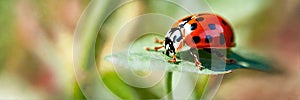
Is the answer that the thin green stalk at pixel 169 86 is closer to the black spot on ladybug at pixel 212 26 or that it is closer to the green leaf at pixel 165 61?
the green leaf at pixel 165 61

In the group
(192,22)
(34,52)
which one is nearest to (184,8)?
(192,22)

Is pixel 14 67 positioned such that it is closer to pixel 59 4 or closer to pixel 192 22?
pixel 59 4

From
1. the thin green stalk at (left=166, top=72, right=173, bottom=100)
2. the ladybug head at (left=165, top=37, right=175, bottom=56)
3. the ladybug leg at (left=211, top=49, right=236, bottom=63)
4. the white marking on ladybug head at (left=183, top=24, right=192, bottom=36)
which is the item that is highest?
the white marking on ladybug head at (left=183, top=24, right=192, bottom=36)

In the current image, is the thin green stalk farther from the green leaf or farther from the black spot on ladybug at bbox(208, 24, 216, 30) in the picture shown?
the black spot on ladybug at bbox(208, 24, 216, 30)

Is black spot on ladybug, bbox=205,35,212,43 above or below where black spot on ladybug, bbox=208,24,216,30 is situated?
below

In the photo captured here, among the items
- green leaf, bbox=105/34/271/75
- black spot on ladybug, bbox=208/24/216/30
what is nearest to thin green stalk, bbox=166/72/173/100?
green leaf, bbox=105/34/271/75

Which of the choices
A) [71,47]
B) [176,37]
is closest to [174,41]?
[176,37]
